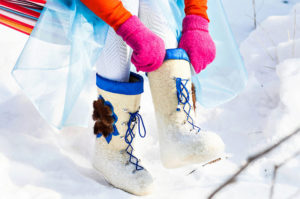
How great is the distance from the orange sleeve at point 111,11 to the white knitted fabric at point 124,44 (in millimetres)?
70

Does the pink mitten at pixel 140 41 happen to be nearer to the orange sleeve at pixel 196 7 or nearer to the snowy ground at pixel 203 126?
the orange sleeve at pixel 196 7

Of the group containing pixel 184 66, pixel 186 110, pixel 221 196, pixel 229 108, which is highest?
pixel 184 66

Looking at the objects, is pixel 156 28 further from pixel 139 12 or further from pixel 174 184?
pixel 174 184

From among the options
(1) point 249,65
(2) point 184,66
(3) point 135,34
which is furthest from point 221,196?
(1) point 249,65

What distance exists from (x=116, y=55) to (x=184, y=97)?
20 cm

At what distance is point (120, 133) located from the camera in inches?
37.3

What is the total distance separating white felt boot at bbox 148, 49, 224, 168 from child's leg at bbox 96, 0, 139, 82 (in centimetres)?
8

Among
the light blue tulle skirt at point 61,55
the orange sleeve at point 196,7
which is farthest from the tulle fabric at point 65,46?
the orange sleeve at point 196,7

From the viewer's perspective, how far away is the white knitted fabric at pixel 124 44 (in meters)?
0.89

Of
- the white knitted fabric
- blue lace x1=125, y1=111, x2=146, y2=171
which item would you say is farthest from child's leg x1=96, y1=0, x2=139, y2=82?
blue lace x1=125, y1=111, x2=146, y2=171

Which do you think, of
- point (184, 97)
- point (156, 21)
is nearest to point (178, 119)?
point (184, 97)

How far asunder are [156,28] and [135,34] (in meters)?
0.13

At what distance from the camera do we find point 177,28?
1.03 m

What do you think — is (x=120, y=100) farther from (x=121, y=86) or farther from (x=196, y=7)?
(x=196, y=7)
